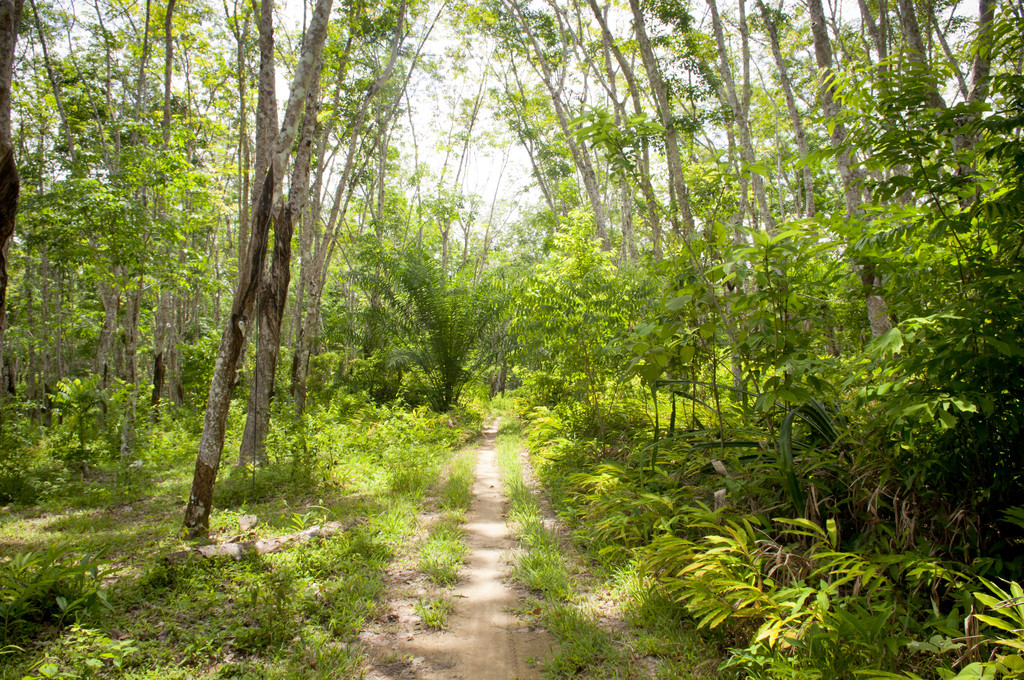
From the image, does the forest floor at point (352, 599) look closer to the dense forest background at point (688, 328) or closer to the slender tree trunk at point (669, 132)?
the dense forest background at point (688, 328)

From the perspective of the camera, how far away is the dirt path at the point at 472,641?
2.60m

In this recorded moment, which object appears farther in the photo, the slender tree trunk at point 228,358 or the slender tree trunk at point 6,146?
the slender tree trunk at point 228,358

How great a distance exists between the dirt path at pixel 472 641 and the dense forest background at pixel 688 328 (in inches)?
34.8

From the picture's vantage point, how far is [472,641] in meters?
2.88

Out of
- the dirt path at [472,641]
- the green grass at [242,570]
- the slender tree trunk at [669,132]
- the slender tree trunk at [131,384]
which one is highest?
the slender tree trunk at [669,132]

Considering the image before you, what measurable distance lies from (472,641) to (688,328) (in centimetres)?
282

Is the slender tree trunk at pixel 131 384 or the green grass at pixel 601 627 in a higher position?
the slender tree trunk at pixel 131 384

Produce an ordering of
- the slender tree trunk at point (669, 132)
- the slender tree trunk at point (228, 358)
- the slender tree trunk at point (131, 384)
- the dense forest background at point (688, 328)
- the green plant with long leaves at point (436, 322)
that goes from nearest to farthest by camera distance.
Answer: the dense forest background at point (688, 328) → the slender tree trunk at point (228, 358) → the slender tree trunk at point (669, 132) → the slender tree trunk at point (131, 384) → the green plant with long leaves at point (436, 322)

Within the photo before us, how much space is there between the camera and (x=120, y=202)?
7707 mm

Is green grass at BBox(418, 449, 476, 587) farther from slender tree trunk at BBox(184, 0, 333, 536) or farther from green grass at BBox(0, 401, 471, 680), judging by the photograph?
slender tree trunk at BBox(184, 0, 333, 536)

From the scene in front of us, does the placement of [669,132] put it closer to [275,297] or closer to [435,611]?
[275,297]

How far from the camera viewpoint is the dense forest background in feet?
7.90

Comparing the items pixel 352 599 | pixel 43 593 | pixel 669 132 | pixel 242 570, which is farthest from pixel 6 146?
pixel 669 132

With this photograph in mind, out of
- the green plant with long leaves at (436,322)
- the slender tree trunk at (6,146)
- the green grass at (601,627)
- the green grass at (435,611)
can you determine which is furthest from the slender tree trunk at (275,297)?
the green plant with long leaves at (436,322)
